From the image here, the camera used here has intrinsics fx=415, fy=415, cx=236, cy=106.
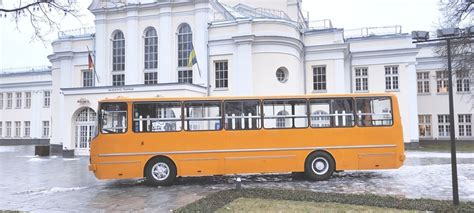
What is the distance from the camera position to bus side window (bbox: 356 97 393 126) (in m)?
14.6

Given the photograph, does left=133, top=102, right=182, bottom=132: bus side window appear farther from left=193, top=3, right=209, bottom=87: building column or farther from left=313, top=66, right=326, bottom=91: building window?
left=313, top=66, right=326, bottom=91: building window

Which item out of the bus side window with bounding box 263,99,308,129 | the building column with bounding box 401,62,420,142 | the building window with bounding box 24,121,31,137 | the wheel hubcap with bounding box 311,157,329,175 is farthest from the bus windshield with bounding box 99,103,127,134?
the building window with bounding box 24,121,31,137

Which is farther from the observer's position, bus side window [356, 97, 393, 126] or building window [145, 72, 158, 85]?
building window [145, 72, 158, 85]

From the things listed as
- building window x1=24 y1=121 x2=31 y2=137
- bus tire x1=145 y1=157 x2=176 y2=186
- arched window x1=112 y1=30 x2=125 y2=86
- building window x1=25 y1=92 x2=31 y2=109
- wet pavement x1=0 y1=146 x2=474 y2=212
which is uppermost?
arched window x1=112 y1=30 x2=125 y2=86

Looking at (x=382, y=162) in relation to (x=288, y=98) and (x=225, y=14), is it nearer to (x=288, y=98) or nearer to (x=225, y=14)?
(x=288, y=98)

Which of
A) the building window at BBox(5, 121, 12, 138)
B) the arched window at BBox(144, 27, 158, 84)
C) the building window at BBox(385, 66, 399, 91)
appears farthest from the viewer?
the building window at BBox(5, 121, 12, 138)

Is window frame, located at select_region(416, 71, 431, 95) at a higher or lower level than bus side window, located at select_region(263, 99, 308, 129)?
higher

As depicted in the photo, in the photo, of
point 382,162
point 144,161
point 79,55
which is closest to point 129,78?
point 79,55

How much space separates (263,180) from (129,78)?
60.2 ft

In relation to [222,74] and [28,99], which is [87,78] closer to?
[222,74]

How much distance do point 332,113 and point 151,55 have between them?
19.2m

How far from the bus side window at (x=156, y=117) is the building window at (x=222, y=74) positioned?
1490 centimetres

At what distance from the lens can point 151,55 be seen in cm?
3075

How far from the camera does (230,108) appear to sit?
47.4 ft
